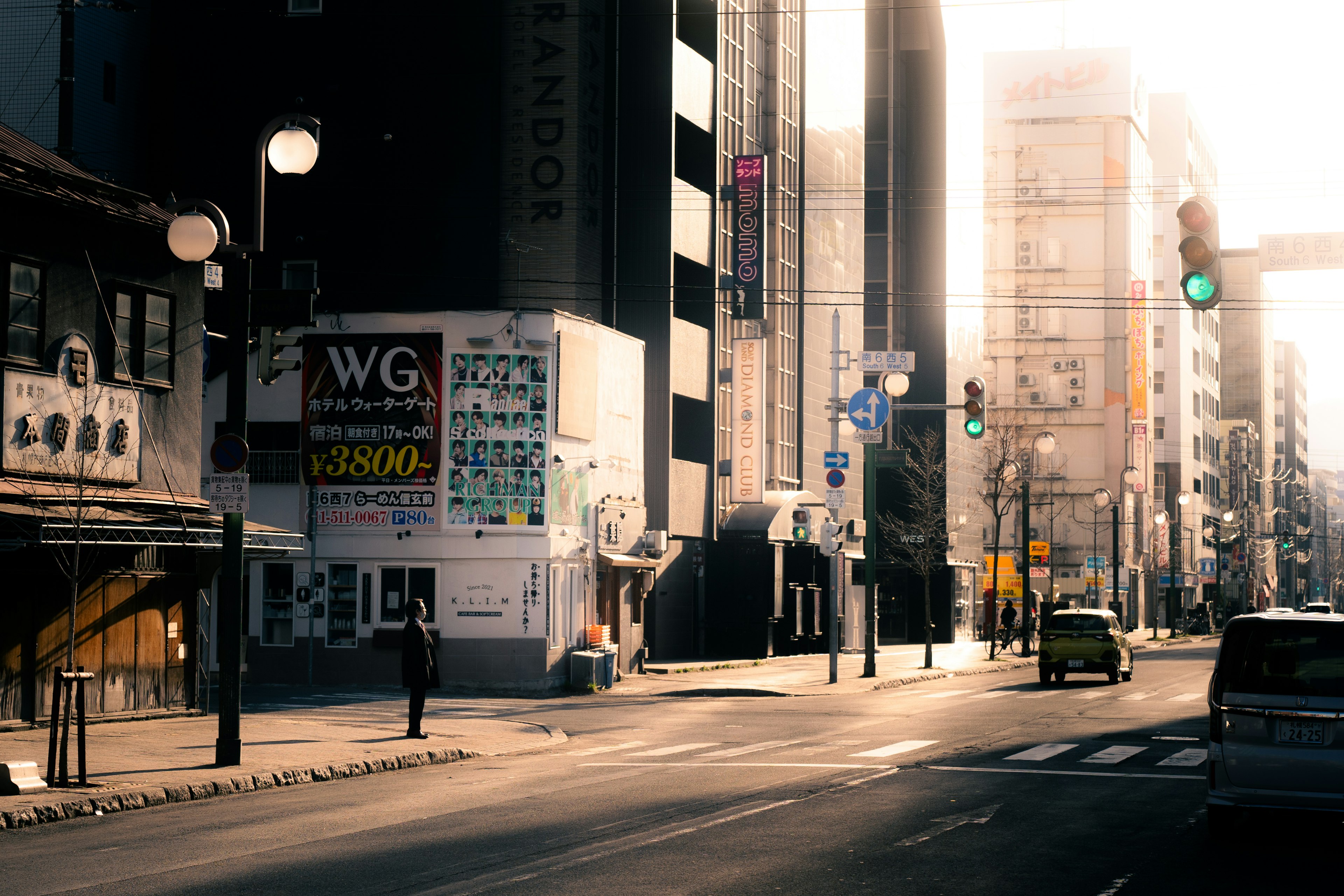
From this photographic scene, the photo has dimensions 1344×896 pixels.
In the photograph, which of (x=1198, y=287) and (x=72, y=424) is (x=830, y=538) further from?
(x=1198, y=287)

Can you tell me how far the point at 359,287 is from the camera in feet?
137

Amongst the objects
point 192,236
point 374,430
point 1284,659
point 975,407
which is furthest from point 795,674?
point 1284,659

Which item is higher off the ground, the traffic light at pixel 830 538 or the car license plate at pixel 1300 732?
the traffic light at pixel 830 538

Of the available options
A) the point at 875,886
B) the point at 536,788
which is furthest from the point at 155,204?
the point at 875,886

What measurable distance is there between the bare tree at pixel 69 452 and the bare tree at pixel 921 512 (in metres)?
34.1

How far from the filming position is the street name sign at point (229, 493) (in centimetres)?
1664

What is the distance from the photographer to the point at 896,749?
19.3 metres

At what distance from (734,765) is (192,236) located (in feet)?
28.3

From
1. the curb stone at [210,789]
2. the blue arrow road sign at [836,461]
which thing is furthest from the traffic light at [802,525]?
Result: the curb stone at [210,789]

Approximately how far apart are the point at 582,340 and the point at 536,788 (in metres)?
18.0

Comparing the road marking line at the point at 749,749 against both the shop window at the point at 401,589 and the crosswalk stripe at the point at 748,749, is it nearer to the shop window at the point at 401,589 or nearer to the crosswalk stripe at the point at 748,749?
the crosswalk stripe at the point at 748,749

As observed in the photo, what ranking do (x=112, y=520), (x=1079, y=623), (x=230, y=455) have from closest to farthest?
1. (x=230, y=455)
2. (x=112, y=520)
3. (x=1079, y=623)

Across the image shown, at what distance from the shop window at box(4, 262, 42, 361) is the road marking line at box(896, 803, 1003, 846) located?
14.5m

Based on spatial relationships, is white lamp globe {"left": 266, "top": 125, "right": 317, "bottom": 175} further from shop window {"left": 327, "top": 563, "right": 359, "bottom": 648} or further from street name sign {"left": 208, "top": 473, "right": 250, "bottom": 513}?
shop window {"left": 327, "top": 563, "right": 359, "bottom": 648}
